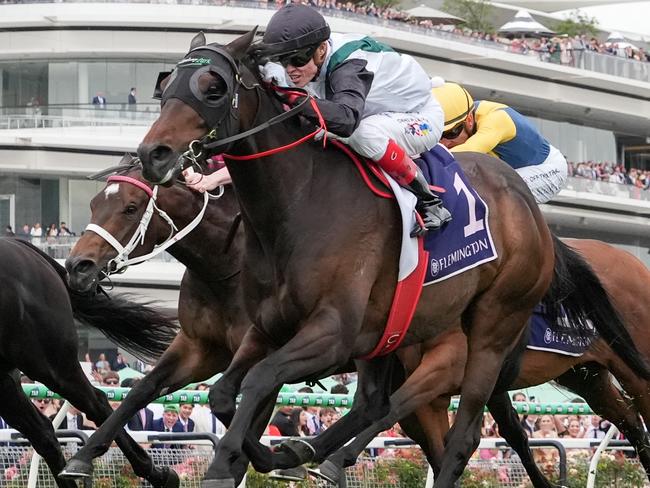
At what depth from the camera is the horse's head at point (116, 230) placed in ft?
20.4

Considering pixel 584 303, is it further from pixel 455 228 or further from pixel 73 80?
pixel 73 80

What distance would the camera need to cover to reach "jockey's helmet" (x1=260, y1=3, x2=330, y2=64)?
520 cm

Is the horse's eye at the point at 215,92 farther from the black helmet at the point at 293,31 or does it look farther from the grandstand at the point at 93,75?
the grandstand at the point at 93,75

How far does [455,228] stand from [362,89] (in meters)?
0.82

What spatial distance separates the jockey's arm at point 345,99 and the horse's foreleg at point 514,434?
2.80 meters

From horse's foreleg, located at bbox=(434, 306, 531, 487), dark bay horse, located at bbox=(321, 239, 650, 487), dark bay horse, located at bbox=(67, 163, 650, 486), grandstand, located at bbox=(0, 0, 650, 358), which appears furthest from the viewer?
grandstand, located at bbox=(0, 0, 650, 358)

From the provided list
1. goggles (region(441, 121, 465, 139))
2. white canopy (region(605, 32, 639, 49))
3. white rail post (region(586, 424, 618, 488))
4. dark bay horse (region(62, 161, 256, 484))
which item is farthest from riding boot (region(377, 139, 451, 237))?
white canopy (region(605, 32, 639, 49))

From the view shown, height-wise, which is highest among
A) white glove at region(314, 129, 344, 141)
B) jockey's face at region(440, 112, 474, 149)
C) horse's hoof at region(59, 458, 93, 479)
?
white glove at region(314, 129, 344, 141)

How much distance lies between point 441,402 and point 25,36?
24.5m

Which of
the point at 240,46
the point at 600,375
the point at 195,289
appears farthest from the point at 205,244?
the point at 600,375

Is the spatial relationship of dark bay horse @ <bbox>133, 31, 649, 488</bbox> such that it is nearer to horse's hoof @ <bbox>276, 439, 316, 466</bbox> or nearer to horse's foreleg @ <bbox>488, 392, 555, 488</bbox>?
horse's hoof @ <bbox>276, 439, 316, 466</bbox>

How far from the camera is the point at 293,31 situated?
5.23m

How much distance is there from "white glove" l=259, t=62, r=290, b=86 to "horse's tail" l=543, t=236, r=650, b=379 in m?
2.11

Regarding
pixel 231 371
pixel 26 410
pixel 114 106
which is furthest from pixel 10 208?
pixel 231 371
